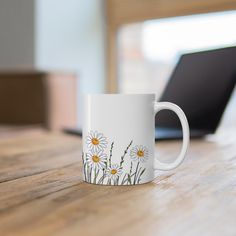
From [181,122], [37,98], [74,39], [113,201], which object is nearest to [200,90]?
[181,122]

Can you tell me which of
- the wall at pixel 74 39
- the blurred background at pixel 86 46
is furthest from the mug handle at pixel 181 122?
the wall at pixel 74 39

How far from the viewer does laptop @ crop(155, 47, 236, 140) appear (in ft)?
3.57

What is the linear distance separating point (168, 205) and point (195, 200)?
0.04 m

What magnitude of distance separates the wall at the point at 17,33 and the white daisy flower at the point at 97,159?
2242 mm

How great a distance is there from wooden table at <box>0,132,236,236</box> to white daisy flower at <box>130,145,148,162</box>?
0.04 metres

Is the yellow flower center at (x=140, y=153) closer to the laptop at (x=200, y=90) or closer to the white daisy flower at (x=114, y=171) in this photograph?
the white daisy flower at (x=114, y=171)

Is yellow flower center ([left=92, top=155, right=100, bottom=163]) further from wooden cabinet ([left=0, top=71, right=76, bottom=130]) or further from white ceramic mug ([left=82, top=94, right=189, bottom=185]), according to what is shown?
wooden cabinet ([left=0, top=71, right=76, bottom=130])

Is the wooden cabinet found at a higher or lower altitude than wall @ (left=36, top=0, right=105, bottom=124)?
lower

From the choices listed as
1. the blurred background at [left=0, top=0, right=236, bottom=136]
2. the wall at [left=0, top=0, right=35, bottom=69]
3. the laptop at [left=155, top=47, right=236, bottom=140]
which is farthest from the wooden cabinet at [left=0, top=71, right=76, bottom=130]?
the laptop at [left=155, top=47, right=236, bottom=140]

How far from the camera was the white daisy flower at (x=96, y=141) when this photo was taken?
550 millimetres

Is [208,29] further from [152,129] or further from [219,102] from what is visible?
[152,129]

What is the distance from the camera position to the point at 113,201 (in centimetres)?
47

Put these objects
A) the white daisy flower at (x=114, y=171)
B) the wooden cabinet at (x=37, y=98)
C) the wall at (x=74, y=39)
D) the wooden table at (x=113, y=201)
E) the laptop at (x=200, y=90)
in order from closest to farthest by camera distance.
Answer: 1. the wooden table at (x=113, y=201)
2. the white daisy flower at (x=114, y=171)
3. the laptop at (x=200, y=90)
4. the wooden cabinet at (x=37, y=98)
5. the wall at (x=74, y=39)

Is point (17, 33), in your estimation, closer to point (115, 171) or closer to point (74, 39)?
point (74, 39)
